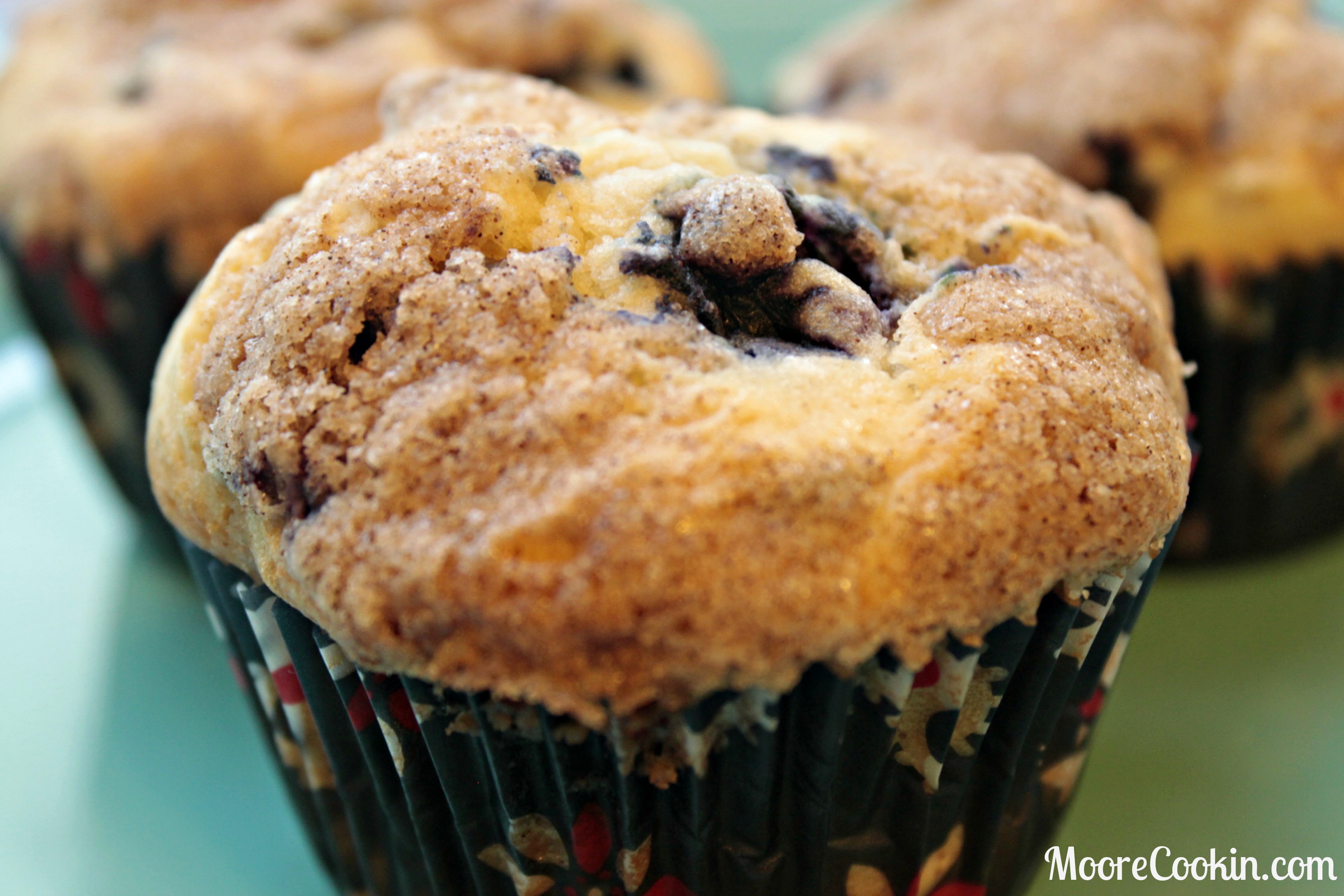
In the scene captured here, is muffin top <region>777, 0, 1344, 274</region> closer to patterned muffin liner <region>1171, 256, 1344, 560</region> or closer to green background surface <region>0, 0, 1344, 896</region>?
patterned muffin liner <region>1171, 256, 1344, 560</region>

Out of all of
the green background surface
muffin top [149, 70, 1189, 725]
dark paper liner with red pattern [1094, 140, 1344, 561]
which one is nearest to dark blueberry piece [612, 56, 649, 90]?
dark paper liner with red pattern [1094, 140, 1344, 561]

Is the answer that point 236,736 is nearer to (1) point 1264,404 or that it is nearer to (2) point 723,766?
(2) point 723,766

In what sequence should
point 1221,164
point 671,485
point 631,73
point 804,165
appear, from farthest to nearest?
point 631,73
point 1221,164
point 804,165
point 671,485

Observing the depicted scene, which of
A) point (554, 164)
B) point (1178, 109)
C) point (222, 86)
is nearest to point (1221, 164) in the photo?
point (1178, 109)

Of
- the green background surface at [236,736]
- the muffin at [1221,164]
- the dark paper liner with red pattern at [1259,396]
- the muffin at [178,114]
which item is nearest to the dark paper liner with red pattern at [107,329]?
the muffin at [178,114]

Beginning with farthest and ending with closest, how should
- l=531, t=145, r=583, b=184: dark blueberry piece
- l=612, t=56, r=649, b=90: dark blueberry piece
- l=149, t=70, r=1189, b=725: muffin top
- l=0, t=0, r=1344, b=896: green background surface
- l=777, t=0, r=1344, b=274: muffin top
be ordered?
l=612, t=56, r=649, b=90: dark blueberry piece < l=777, t=0, r=1344, b=274: muffin top < l=0, t=0, r=1344, b=896: green background surface < l=531, t=145, r=583, b=184: dark blueberry piece < l=149, t=70, r=1189, b=725: muffin top

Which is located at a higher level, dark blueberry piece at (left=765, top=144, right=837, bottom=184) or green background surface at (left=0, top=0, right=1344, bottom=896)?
dark blueberry piece at (left=765, top=144, right=837, bottom=184)

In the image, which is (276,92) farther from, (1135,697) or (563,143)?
(1135,697)
